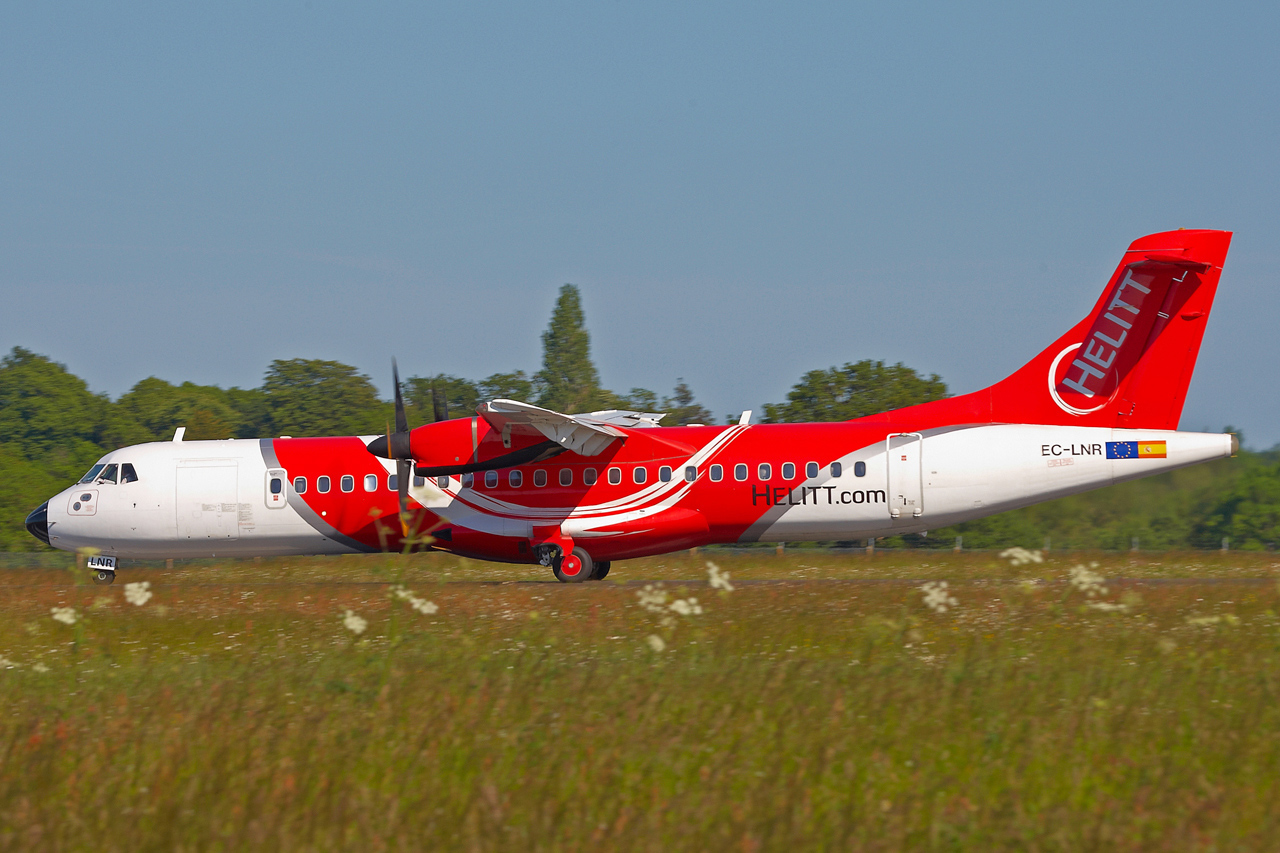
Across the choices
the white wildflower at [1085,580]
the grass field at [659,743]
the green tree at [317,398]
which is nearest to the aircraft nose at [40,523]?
the grass field at [659,743]

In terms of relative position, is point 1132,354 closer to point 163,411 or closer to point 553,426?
point 553,426

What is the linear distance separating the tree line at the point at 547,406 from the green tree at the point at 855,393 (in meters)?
0.07

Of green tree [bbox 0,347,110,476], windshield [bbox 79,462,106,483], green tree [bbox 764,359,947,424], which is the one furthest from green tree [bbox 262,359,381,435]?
windshield [bbox 79,462,106,483]

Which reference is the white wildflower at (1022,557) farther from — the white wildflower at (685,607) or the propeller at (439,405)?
the propeller at (439,405)

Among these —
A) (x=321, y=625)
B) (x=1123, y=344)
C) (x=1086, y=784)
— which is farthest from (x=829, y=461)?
(x=1086, y=784)

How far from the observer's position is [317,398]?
2758 inches

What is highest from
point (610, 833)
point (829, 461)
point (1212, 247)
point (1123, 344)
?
point (1212, 247)

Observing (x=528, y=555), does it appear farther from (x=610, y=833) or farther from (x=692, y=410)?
(x=692, y=410)

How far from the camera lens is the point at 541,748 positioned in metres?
6.85

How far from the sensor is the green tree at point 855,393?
51.1m

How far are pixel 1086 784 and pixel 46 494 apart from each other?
169 feet

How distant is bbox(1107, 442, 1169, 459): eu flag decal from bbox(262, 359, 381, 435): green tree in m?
47.6

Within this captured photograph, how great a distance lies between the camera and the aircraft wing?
19.3 m

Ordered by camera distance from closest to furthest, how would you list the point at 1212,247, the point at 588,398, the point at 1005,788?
1. the point at 1005,788
2. the point at 1212,247
3. the point at 588,398
